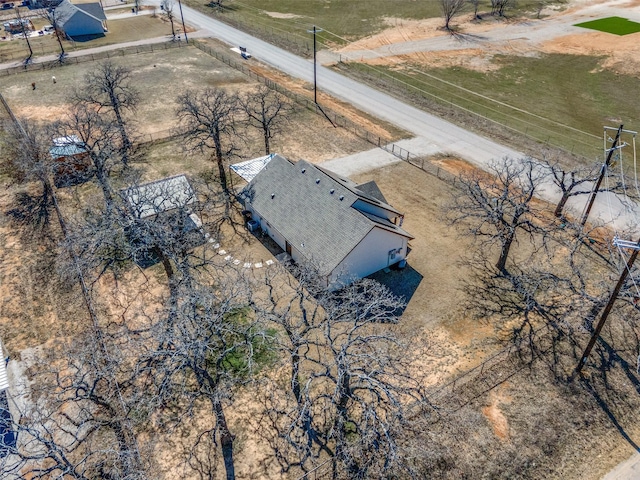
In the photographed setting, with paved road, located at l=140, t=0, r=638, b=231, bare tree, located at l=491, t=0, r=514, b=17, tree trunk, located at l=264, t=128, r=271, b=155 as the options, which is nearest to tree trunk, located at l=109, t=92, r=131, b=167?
tree trunk, located at l=264, t=128, r=271, b=155

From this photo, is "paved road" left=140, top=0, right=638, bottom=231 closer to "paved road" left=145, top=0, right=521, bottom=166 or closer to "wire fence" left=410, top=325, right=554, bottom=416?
"paved road" left=145, top=0, right=521, bottom=166

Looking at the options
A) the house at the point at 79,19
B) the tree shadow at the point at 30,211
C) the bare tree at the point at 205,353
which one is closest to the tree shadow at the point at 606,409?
the bare tree at the point at 205,353

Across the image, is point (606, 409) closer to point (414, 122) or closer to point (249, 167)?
point (249, 167)

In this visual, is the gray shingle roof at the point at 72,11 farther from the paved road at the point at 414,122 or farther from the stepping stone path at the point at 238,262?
the stepping stone path at the point at 238,262

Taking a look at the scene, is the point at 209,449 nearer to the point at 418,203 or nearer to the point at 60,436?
the point at 60,436

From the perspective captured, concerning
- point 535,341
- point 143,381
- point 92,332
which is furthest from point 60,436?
point 535,341
